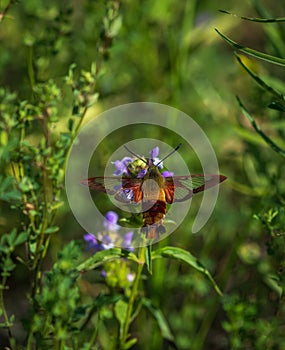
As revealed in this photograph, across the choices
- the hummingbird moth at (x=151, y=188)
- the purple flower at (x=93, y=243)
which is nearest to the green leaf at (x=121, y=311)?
the purple flower at (x=93, y=243)

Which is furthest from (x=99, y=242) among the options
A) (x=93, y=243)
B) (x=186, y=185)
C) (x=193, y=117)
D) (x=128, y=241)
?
(x=193, y=117)

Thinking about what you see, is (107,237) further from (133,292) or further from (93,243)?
(133,292)

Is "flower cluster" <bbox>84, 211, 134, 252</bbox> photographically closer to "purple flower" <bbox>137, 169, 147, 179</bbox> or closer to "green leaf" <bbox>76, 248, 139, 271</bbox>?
"green leaf" <bbox>76, 248, 139, 271</bbox>

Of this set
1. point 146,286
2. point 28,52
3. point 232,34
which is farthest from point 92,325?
point 232,34

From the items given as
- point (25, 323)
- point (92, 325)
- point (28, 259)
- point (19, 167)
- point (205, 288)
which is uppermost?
point (19, 167)

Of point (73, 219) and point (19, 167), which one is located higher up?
point (19, 167)

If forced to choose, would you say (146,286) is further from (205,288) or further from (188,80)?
(188,80)

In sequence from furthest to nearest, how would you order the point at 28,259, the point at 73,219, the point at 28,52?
the point at 73,219 < the point at 28,52 < the point at 28,259
